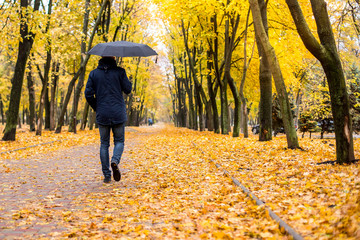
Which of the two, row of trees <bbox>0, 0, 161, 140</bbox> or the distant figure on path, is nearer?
the distant figure on path

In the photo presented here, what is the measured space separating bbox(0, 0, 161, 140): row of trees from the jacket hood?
8803 millimetres

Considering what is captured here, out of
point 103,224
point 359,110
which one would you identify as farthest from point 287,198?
point 359,110

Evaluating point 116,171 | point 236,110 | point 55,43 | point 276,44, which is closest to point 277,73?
point 116,171

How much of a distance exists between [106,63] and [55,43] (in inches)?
536

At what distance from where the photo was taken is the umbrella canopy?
6.47m

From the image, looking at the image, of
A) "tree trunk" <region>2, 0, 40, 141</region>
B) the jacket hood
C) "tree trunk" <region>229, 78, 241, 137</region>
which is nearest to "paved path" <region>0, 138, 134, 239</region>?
the jacket hood

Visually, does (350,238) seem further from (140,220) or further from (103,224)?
(103,224)

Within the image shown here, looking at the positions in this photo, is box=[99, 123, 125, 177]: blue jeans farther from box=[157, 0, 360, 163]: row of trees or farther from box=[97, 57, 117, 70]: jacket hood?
box=[157, 0, 360, 163]: row of trees

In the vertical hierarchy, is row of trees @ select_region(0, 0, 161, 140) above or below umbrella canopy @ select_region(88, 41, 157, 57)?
above

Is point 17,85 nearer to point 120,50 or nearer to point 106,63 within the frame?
point 120,50

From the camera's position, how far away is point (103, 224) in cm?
417

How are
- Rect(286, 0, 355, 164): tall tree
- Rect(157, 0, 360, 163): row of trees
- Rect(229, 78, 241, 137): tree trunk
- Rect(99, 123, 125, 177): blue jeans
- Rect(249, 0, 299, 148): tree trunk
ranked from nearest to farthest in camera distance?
1. Rect(99, 123, 125, 177): blue jeans
2. Rect(286, 0, 355, 164): tall tree
3. Rect(157, 0, 360, 163): row of trees
4. Rect(249, 0, 299, 148): tree trunk
5. Rect(229, 78, 241, 137): tree trunk

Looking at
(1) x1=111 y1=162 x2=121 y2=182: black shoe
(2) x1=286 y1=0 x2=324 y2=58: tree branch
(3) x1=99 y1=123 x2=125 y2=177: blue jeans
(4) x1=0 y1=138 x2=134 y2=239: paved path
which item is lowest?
(4) x1=0 y1=138 x2=134 y2=239: paved path

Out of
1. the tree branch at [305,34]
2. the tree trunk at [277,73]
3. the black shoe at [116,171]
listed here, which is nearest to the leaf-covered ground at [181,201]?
the black shoe at [116,171]
